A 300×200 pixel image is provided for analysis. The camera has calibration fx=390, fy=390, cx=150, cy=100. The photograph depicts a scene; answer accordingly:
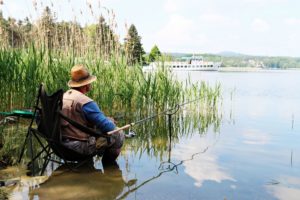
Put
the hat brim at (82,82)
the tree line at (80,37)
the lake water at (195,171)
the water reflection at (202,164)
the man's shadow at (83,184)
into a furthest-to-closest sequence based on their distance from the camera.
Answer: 1. the tree line at (80,37)
2. the water reflection at (202,164)
3. the hat brim at (82,82)
4. the lake water at (195,171)
5. the man's shadow at (83,184)

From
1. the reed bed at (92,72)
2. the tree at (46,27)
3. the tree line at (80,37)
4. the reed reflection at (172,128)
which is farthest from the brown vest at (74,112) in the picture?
the tree line at (80,37)

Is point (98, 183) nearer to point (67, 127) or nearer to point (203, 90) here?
point (67, 127)

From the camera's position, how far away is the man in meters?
3.99

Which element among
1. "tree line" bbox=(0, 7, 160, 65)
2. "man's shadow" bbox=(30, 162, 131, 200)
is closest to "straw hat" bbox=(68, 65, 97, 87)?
"man's shadow" bbox=(30, 162, 131, 200)

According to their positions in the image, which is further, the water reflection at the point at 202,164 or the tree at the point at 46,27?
the tree at the point at 46,27

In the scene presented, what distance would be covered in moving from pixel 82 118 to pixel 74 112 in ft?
0.36

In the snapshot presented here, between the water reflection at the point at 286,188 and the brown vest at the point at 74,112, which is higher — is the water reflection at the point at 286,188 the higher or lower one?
the lower one

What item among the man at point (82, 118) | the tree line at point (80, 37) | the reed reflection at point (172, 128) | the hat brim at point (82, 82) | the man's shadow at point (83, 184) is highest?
the tree line at point (80, 37)

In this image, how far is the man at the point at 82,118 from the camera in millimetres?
3992

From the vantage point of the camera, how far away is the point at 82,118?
4.06 meters

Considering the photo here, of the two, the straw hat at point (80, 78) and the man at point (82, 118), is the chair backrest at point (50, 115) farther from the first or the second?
the straw hat at point (80, 78)

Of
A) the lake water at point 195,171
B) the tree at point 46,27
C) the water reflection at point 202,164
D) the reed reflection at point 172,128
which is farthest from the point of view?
the tree at point 46,27

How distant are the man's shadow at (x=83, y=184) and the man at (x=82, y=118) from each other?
0.28 m

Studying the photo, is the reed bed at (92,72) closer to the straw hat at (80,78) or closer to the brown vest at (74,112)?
the brown vest at (74,112)
